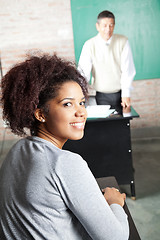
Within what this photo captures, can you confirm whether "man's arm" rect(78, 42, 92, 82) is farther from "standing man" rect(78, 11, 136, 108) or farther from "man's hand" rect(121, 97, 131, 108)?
"man's hand" rect(121, 97, 131, 108)

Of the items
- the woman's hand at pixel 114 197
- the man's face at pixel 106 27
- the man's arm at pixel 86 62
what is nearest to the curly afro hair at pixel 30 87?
the woman's hand at pixel 114 197

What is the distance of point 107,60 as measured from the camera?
3.83m

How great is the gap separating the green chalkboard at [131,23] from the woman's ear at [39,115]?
336 centimetres

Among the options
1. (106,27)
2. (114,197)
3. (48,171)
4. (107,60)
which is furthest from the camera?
(107,60)

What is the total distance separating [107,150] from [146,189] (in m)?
0.58

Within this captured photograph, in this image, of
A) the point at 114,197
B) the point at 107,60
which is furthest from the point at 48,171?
the point at 107,60

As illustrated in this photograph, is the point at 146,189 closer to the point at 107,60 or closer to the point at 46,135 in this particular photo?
the point at 107,60

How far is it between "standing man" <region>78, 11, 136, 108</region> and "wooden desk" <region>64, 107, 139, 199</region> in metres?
1.08

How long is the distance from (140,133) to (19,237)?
Answer: 3788 mm

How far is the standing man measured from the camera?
12.2ft

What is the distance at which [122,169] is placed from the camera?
2.70 m

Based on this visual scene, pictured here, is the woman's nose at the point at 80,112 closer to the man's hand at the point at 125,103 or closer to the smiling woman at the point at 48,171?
the smiling woman at the point at 48,171

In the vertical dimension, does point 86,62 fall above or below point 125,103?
above

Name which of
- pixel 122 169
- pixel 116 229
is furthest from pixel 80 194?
pixel 122 169
